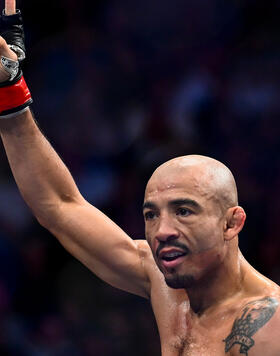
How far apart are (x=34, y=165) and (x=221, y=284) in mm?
743

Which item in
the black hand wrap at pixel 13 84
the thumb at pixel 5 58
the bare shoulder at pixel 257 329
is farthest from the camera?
the black hand wrap at pixel 13 84

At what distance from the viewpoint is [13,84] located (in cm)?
244

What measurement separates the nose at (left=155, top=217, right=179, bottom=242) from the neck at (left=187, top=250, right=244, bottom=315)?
8.0 inches

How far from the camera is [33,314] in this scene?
4570 millimetres

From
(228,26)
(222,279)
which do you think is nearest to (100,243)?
(222,279)

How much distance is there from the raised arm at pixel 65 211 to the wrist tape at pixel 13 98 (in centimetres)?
2

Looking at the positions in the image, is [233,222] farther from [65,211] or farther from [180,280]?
[65,211]

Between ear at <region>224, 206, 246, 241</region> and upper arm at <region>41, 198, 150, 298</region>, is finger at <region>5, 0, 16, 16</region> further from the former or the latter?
ear at <region>224, 206, 246, 241</region>

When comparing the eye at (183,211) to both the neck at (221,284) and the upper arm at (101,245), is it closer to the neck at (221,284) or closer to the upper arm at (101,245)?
the neck at (221,284)

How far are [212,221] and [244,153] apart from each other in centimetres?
229

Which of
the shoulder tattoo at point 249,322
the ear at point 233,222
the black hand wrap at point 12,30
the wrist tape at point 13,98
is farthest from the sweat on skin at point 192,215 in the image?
the black hand wrap at point 12,30

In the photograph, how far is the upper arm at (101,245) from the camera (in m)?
2.58

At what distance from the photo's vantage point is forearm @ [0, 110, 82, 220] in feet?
8.18

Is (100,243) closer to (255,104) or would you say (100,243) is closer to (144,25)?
(255,104)
